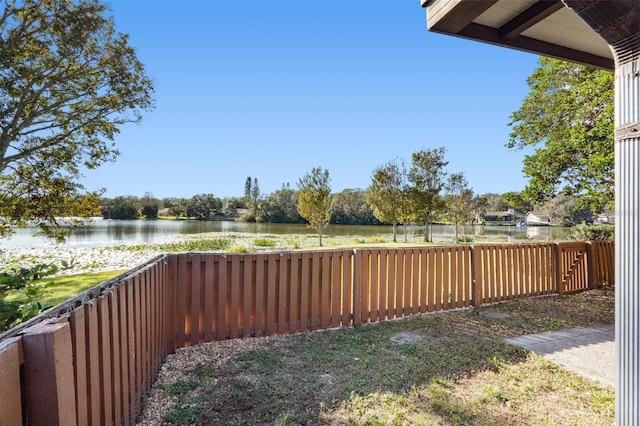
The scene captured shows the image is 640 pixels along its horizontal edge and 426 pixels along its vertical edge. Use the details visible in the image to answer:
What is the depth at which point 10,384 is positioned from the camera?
107cm

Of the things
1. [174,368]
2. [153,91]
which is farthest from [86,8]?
[174,368]

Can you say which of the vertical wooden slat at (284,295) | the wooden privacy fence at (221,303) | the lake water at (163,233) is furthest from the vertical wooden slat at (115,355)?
the lake water at (163,233)

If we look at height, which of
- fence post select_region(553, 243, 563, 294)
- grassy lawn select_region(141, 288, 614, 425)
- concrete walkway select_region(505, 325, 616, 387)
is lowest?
concrete walkway select_region(505, 325, 616, 387)

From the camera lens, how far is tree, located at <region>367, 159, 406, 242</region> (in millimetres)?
22406

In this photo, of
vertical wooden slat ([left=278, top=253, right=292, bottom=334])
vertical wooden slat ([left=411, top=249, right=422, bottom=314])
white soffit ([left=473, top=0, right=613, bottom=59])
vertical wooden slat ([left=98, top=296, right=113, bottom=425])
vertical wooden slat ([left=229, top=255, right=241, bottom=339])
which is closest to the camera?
vertical wooden slat ([left=98, top=296, right=113, bottom=425])

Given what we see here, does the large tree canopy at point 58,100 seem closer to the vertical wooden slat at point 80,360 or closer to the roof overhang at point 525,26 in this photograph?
the vertical wooden slat at point 80,360

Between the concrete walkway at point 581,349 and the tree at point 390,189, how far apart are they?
17840 mm

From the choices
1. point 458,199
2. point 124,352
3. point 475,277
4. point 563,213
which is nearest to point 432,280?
point 475,277

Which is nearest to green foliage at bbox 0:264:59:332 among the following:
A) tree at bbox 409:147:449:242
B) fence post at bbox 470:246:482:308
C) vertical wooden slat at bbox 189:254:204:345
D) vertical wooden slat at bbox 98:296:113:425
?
vertical wooden slat at bbox 98:296:113:425

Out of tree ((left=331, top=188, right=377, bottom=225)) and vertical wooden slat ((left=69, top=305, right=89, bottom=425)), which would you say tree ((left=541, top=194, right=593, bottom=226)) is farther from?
vertical wooden slat ((left=69, top=305, right=89, bottom=425))

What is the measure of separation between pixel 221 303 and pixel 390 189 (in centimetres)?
1981

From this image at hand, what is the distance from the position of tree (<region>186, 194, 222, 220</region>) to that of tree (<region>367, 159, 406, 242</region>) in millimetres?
33937

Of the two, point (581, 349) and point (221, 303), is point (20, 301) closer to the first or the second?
point (221, 303)

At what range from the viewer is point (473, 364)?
3.40 m
